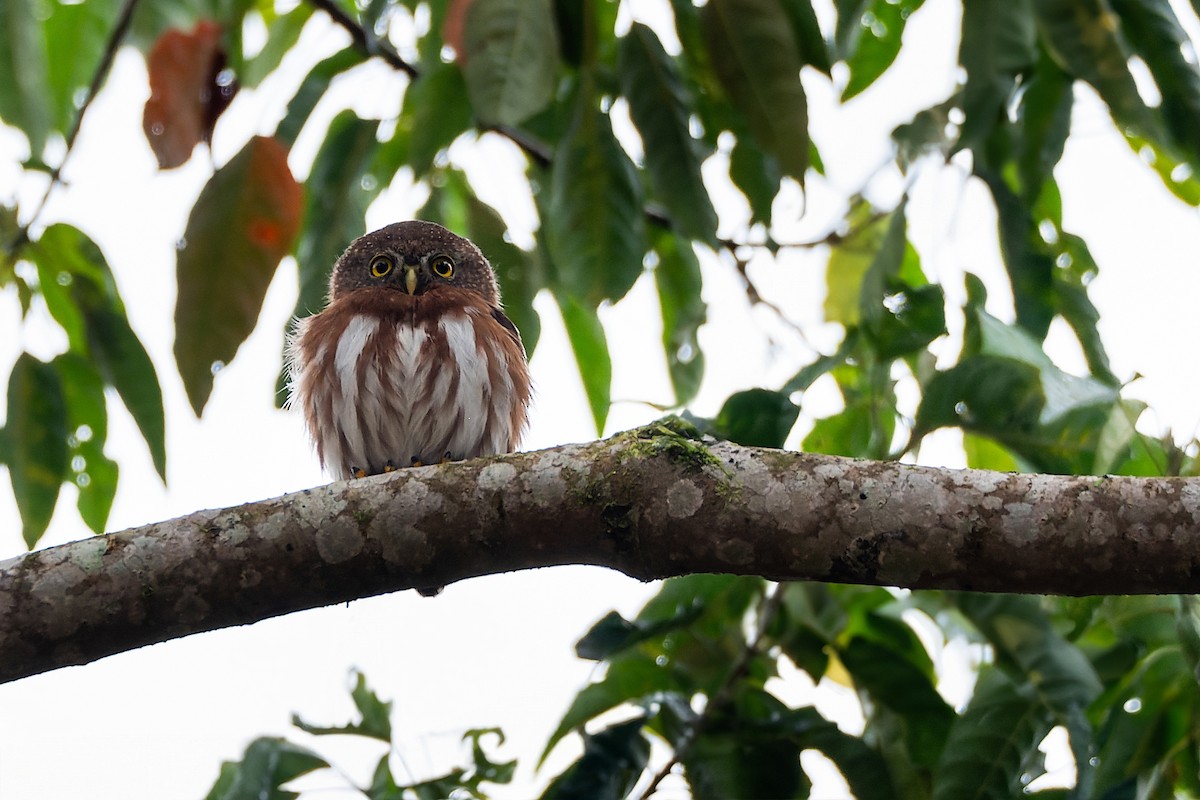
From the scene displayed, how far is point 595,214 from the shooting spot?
151 inches

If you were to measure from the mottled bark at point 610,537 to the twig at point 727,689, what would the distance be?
112 cm

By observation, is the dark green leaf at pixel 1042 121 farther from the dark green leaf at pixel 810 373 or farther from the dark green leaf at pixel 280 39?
the dark green leaf at pixel 280 39

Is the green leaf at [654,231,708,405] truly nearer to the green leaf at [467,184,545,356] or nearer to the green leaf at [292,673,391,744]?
the green leaf at [467,184,545,356]

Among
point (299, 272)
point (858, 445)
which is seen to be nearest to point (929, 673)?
point (858, 445)

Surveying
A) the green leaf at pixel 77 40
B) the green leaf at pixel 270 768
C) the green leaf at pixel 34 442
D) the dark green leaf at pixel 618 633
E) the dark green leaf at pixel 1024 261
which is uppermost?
the green leaf at pixel 77 40

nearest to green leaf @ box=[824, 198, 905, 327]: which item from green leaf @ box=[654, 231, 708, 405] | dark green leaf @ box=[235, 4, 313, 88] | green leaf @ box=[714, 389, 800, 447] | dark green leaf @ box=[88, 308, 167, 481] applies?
green leaf @ box=[654, 231, 708, 405]

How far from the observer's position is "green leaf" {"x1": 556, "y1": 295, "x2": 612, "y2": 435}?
4.65m

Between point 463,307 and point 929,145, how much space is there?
5.75ft

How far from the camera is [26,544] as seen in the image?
3945 millimetres

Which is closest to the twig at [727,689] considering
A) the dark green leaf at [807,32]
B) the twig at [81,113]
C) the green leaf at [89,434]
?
the dark green leaf at [807,32]

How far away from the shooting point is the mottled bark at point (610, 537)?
93.6 inches

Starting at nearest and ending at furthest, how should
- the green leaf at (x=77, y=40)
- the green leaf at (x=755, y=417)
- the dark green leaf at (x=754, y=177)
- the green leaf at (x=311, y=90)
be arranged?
the green leaf at (x=755, y=417)
the dark green leaf at (x=754, y=177)
the green leaf at (x=311, y=90)
the green leaf at (x=77, y=40)

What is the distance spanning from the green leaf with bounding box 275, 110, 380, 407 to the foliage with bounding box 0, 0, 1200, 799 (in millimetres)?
12

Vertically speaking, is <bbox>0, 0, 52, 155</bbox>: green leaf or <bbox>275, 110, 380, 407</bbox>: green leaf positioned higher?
<bbox>0, 0, 52, 155</bbox>: green leaf
